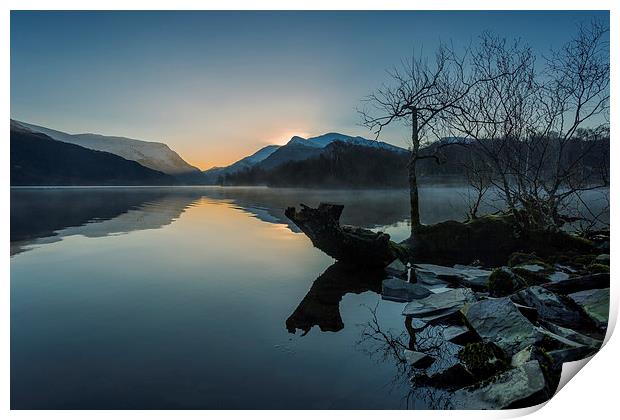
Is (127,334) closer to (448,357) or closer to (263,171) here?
(448,357)

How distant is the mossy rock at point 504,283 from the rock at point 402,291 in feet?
3.23

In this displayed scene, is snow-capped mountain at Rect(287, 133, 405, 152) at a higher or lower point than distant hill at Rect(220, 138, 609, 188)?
higher

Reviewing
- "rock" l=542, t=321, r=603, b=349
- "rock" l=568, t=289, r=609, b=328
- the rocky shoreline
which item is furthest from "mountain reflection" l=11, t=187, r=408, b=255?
"rock" l=542, t=321, r=603, b=349

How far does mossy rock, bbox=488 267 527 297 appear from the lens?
5.48m

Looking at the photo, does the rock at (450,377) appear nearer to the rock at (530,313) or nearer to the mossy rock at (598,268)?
the rock at (530,313)

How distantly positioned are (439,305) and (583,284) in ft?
7.44

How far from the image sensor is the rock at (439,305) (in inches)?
191

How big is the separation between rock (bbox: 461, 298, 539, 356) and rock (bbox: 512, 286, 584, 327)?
70 cm

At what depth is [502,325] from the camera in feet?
13.0

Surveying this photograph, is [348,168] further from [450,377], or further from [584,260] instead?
[450,377]

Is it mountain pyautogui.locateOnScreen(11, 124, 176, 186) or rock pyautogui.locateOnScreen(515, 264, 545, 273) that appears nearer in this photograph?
mountain pyautogui.locateOnScreen(11, 124, 176, 186)

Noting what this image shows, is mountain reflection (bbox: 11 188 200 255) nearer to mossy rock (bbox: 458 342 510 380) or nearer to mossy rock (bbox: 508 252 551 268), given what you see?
mossy rock (bbox: 458 342 510 380)
